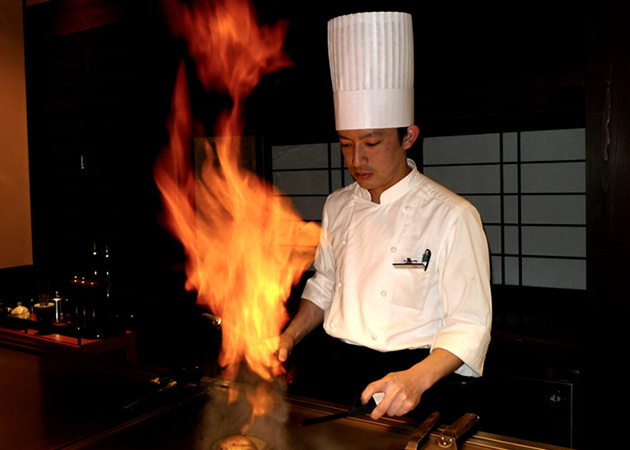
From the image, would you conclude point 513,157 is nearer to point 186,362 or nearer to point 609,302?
point 609,302

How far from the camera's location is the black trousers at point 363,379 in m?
2.20

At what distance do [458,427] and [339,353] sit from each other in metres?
1.18

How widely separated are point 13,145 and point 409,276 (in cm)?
458

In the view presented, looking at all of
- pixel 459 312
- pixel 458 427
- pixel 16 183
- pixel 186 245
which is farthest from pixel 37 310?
pixel 458 427

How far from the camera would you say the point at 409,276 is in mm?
2350

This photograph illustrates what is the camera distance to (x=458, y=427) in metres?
1.38

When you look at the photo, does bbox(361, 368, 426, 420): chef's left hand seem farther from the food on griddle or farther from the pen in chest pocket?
the pen in chest pocket

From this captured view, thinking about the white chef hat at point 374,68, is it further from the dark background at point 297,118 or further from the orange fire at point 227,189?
the orange fire at point 227,189

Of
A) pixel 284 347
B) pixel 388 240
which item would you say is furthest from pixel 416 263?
pixel 284 347

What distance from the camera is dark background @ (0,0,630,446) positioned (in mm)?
3096

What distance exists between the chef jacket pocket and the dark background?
2.58 feet

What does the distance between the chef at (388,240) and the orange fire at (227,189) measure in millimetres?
1614

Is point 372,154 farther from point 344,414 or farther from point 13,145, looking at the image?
point 13,145

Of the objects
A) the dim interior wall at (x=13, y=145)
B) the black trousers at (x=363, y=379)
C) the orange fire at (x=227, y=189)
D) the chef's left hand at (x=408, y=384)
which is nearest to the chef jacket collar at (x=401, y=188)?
the black trousers at (x=363, y=379)
